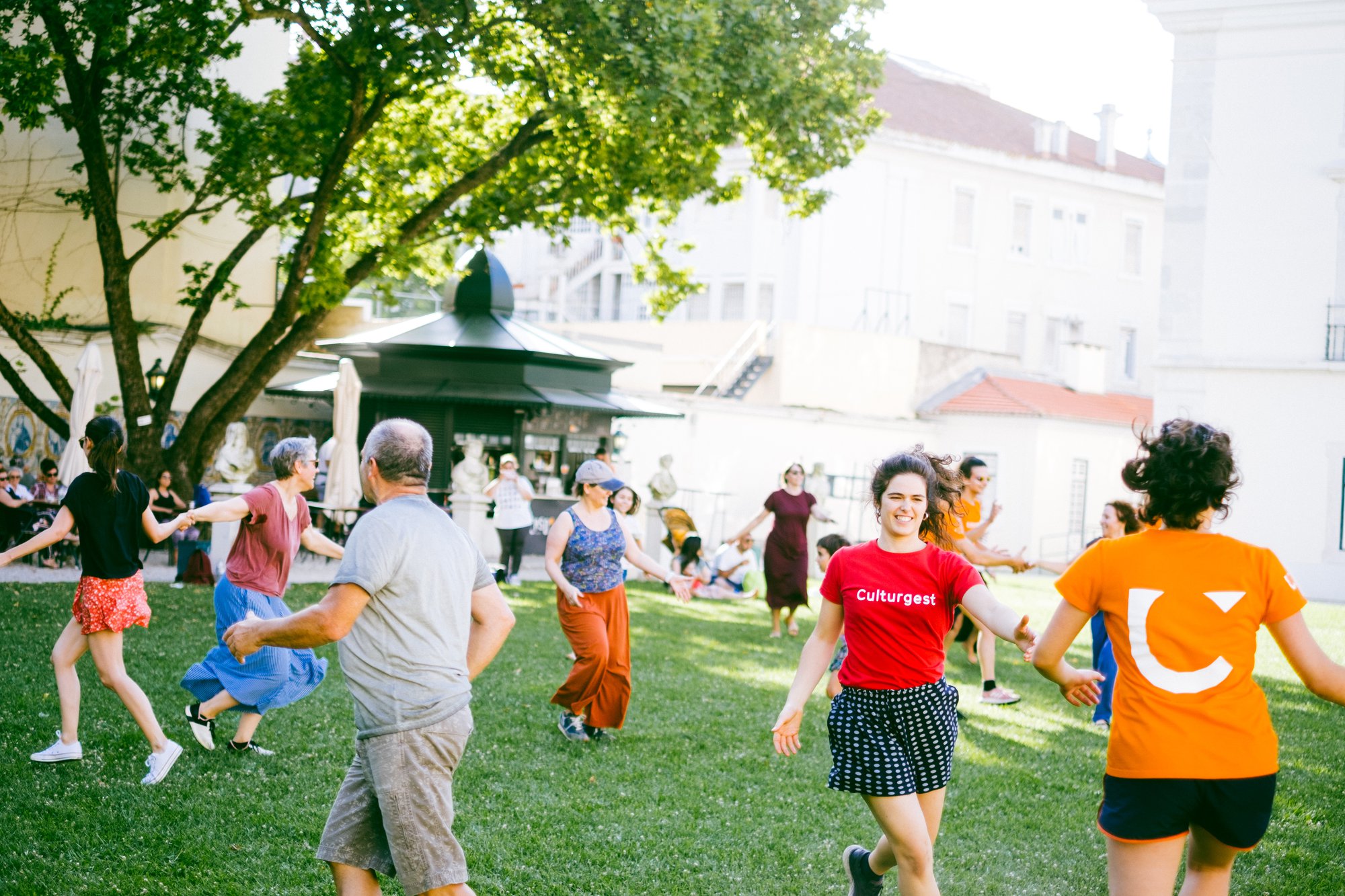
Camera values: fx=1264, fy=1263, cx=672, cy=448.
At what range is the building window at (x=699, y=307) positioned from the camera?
38.6 m

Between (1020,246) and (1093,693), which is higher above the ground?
(1020,246)

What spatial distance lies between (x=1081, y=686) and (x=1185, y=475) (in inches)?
32.0

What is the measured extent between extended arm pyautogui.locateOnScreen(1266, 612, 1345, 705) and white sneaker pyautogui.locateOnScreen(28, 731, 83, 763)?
6.13 metres

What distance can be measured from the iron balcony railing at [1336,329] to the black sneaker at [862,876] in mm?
22402

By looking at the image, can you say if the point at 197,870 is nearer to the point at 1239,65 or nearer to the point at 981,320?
the point at 1239,65

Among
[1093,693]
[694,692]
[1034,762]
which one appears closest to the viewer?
[1093,693]

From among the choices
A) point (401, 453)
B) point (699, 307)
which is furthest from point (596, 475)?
point (699, 307)

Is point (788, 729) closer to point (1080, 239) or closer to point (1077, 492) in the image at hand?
point (1077, 492)

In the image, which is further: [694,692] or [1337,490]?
[1337,490]

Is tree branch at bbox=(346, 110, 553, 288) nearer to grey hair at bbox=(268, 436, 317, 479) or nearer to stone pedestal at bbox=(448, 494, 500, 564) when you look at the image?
stone pedestal at bbox=(448, 494, 500, 564)

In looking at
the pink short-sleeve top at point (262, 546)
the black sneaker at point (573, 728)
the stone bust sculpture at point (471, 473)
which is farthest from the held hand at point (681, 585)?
the stone bust sculpture at point (471, 473)

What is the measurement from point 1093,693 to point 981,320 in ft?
124

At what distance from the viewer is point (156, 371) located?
20.0 m

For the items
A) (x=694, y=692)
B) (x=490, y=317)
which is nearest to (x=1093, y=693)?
(x=694, y=692)
